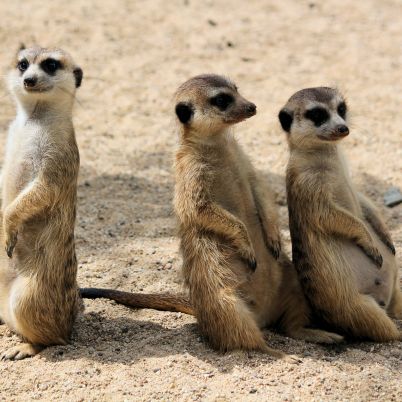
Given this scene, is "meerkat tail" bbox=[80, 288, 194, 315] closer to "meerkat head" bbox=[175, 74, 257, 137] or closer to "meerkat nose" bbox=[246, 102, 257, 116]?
"meerkat head" bbox=[175, 74, 257, 137]

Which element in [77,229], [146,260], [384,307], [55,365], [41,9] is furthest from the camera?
[41,9]

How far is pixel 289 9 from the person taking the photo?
7.55 meters

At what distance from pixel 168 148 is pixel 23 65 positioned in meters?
2.16

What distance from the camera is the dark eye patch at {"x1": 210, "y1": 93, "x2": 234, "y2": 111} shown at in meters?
3.23

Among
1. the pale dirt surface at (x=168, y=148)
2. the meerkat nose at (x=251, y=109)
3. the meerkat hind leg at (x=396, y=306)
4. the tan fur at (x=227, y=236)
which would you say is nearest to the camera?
the pale dirt surface at (x=168, y=148)

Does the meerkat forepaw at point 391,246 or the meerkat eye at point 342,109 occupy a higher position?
the meerkat eye at point 342,109

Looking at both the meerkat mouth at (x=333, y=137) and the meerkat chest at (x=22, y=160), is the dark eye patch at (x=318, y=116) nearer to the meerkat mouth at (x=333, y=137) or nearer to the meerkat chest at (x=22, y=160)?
the meerkat mouth at (x=333, y=137)

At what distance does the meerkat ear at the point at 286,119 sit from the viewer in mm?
3361

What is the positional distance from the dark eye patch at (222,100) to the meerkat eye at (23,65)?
30.0 inches

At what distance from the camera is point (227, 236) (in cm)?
314

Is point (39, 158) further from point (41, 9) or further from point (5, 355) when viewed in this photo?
point (41, 9)

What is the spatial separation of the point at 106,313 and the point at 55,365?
1.70 feet

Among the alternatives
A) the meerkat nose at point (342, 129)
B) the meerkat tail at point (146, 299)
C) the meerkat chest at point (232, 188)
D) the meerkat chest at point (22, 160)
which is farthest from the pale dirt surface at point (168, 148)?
the meerkat nose at point (342, 129)

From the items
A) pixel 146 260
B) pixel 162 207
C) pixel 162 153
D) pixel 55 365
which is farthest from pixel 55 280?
pixel 162 153
